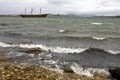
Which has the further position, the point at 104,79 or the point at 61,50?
the point at 61,50

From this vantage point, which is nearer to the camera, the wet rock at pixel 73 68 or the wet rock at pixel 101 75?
the wet rock at pixel 101 75

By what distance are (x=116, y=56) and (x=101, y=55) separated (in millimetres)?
1080

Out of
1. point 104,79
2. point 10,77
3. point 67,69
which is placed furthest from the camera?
point 67,69

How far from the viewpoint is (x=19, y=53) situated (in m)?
17.5

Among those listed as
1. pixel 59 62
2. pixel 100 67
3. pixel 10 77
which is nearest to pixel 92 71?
pixel 100 67

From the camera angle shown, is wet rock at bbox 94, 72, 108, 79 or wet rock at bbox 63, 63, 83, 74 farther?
wet rock at bbox 63, 63, 83, 74

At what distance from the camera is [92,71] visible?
1321 cm

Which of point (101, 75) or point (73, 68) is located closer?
point (101, 75)

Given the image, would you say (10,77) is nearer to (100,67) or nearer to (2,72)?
(2,72)

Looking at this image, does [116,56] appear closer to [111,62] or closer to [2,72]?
[111,62]

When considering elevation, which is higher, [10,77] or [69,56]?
[10,77]

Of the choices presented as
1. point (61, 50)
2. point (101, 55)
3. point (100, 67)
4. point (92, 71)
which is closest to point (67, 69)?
point (92, 71)

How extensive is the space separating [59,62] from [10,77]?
6.02 metres

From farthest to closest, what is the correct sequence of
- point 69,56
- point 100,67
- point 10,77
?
point 69,56 → point 100,67 → point 10,77
